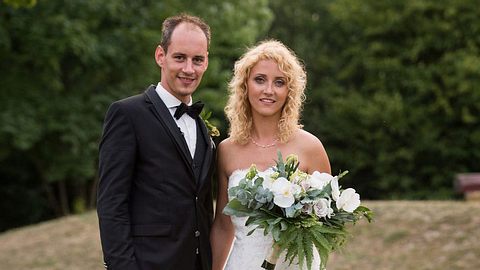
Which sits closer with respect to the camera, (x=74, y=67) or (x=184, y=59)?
(x=184, y=59)

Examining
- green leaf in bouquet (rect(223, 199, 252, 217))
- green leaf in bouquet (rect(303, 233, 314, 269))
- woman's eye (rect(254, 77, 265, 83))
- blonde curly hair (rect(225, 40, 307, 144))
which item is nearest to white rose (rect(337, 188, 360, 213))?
green leaf in bouquet (rect(303, 233, 314, 269))

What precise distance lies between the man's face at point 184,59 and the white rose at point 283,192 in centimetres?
66

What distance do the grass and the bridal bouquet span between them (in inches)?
232

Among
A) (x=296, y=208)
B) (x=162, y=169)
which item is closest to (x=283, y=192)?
(x=296, y=208)

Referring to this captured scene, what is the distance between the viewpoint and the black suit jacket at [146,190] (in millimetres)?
3938

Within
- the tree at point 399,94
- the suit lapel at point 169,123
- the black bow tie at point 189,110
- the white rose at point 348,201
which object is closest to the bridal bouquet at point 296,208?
the white rose at point 348,201

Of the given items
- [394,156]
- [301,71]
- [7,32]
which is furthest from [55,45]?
[301,71]

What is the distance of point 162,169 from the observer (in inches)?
159

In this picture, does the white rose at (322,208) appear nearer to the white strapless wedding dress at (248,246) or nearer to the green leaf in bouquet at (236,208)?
the green leaf in bouquet at (236,208)

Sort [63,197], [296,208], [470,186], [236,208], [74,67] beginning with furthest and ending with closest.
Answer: [63,197] < [74,67] < [470,186] < [236,208] < [296,208]

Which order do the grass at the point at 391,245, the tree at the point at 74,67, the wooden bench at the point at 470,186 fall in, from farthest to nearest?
the tree at the point at 74,67 → the wooden bench at the point at 470,186 → the grass at the point at 391,245

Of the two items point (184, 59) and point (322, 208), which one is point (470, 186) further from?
point (184, 59)

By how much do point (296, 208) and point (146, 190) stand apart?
0.76 metres

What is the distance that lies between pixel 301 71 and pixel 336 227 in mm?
989
